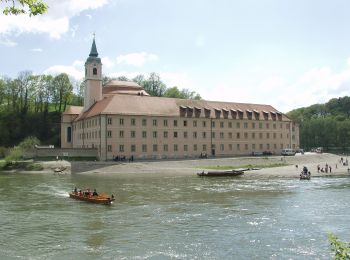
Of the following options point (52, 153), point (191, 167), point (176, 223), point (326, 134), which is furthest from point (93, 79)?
point (326, 134)

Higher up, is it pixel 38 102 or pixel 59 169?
pixel 38 102

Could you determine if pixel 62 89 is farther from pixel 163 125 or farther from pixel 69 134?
pixel 163 125

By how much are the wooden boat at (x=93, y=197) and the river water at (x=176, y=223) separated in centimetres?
64

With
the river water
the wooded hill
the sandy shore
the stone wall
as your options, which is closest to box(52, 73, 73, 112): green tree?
the stone wall

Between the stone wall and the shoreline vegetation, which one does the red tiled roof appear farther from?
the shoreline vegetation

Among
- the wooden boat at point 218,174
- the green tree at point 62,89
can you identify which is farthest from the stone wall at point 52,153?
the green tree at point 62,89

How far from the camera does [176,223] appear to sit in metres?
29.3

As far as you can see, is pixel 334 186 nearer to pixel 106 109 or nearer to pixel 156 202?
pixel 156 202

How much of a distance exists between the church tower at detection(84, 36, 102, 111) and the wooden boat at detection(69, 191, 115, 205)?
56.3 meters

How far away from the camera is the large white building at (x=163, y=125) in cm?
8394

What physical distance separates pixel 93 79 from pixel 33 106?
116ft

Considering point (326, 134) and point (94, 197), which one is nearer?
point (94, 197)

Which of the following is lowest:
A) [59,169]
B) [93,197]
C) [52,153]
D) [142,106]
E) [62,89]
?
[93,197]

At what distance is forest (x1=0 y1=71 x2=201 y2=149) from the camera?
114438 millimetres
